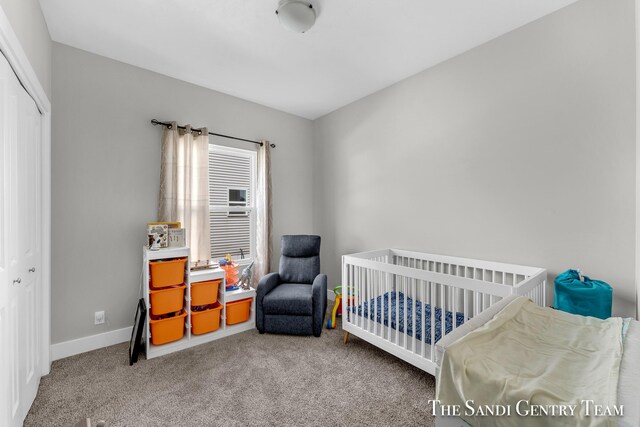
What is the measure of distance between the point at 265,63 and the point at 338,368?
2.89 meters

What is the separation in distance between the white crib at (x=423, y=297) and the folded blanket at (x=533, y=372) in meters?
0.41

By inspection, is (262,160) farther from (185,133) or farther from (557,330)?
(557,330)

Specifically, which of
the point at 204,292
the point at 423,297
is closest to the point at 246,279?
the point at 204,292

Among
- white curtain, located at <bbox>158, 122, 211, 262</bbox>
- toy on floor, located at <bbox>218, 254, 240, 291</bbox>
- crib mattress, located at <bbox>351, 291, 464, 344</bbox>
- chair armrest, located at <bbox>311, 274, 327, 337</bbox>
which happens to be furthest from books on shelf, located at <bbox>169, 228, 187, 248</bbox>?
crib mattress, located at <bbox>351, 291, 464, 344</bbox>

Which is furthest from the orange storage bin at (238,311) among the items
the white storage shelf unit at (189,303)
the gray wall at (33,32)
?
the gray wall at (33,32)

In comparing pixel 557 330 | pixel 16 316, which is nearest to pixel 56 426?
pixel 16 316

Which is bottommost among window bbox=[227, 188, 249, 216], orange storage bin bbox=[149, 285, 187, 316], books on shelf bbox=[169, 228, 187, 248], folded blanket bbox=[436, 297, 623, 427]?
orange storage bin bbox=[149, 285, 187, 316]

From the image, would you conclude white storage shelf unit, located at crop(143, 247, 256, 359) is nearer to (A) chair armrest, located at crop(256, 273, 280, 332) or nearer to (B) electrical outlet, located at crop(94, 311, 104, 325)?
(A) chair armrest, located at crop(256, 273, 280, 332)

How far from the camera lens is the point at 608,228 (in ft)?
5.93

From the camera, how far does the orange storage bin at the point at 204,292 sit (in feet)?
8.67

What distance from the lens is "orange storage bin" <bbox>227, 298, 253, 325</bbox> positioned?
2863 millimetres

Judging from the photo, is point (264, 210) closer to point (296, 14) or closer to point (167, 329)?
point (167, 329)

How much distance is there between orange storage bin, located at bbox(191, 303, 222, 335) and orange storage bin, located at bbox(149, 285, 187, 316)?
20 cm

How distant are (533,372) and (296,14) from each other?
2.35m
